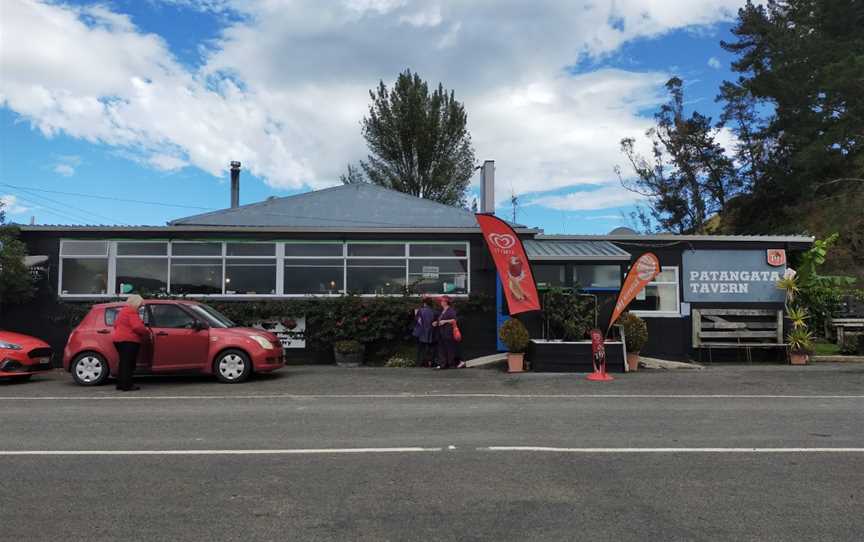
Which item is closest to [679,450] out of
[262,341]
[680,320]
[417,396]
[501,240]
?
[417,396]

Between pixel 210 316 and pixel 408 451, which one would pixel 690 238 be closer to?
pixel 210 316

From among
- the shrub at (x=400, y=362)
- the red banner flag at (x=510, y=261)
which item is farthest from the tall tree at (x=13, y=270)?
the red banner flag at (x=510, y=261)

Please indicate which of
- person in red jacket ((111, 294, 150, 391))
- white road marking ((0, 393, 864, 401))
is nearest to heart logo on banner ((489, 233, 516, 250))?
white road marking ((0, 393, 864, 401))

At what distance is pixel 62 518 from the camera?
454 cm

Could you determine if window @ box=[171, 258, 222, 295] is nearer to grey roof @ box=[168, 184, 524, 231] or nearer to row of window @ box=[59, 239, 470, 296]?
row of window @ box=[59, 239, 470, 296]

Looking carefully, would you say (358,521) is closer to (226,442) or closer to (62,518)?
(62,518)

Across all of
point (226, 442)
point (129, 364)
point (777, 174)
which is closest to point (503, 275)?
point (129, 364)

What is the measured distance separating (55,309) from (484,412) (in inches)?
487

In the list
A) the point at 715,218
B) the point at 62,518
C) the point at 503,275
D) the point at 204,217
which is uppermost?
the point at 715,218

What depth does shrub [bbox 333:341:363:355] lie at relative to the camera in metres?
15.5

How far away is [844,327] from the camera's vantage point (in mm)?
18312

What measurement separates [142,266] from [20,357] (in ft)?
15.2

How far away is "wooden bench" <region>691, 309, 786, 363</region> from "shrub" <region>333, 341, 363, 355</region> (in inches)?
332

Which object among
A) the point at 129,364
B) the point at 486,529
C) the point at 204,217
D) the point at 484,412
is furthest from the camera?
the point at 204,217
